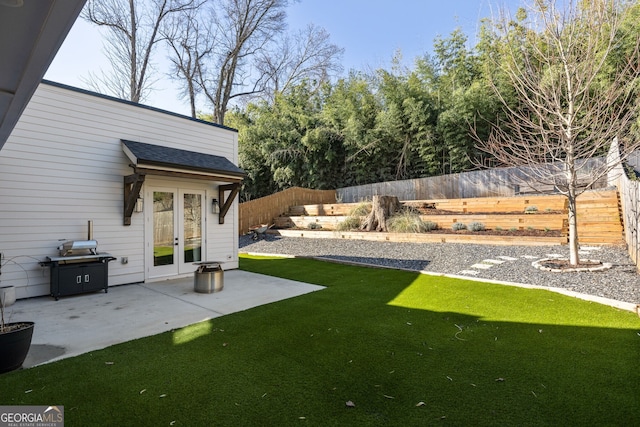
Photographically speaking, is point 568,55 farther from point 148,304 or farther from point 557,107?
point 148,304

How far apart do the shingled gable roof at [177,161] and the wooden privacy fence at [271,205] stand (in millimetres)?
6030

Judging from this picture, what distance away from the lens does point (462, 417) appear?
5.89 ft

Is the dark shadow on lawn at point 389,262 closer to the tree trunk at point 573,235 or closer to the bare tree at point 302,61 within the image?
the tree trunk at point 573,235

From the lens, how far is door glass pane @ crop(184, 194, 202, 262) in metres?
6.09

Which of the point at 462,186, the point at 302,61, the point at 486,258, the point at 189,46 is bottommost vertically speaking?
the point at 486,258

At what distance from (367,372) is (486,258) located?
15.9 ft

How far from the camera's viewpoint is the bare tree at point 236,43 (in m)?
15.1

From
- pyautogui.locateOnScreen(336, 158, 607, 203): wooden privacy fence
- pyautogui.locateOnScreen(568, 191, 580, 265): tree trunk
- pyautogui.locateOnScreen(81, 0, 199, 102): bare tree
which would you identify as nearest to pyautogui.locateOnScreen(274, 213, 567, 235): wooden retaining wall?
pyautogui.locateOnScreen(568, 191, 580, 265): tree trunk

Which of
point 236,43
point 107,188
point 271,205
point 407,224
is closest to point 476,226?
point 407,224

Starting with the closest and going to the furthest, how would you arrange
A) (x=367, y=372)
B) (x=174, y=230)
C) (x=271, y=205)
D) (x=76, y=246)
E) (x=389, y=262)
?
(x=367, y=372)
(x=76, y=246)
(x=174, y=230)
(x=389, y=262)
(x=271, y=205)

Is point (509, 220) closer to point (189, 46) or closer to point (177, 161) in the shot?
point (177, 161)

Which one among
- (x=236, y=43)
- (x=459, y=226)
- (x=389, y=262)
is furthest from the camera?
(x=236, y=43)

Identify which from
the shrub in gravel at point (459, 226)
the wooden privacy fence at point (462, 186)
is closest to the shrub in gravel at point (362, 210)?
the wooden privacy fence at point (462, 186)

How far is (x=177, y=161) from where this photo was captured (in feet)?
17.6
